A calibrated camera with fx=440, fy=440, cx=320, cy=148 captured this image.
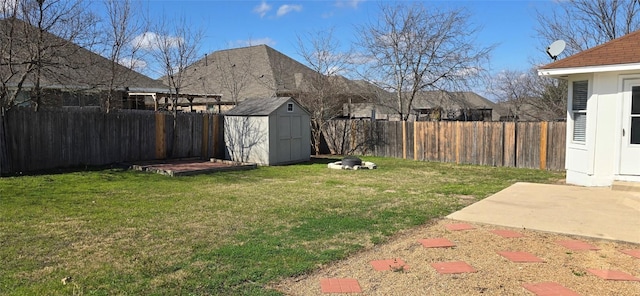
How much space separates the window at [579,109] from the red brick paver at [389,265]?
690 cm

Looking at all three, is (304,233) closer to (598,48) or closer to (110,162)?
(598,48)

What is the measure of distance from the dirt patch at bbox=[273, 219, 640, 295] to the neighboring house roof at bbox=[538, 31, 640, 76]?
4.79m

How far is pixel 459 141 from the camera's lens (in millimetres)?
15016

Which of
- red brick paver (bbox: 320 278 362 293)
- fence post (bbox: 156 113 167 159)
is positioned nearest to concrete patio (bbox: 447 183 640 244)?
red brick paver (bbox: 320 278 362 293)

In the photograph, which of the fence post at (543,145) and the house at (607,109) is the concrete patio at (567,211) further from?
the fence post at (543,145)

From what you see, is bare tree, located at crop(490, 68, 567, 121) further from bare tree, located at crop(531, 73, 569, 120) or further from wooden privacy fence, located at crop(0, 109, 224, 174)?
wooden privacy fence, located at crop(0, 109, 224, 174)

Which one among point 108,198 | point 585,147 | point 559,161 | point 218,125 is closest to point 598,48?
point 585,147

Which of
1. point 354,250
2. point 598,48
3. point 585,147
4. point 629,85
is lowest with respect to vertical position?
point 354,250

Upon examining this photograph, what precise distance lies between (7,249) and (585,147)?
388 inches

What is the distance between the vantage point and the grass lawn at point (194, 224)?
389cm

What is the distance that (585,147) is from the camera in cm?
905

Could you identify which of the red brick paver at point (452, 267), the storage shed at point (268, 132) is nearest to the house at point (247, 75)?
the storage shed at point (268, 132)

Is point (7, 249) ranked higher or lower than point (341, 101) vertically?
lower

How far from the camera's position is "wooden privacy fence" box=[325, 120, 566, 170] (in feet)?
42.9
